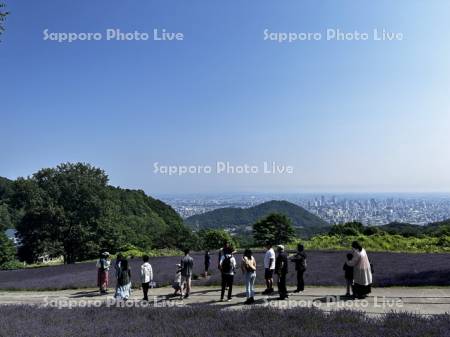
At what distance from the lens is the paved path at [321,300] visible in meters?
12.0

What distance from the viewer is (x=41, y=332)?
812 centimetres

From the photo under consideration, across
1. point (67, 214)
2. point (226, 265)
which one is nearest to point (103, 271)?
point (226, 265)

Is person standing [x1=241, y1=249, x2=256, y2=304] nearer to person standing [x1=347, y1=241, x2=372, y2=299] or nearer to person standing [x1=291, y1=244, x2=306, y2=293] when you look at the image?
person standing [x1=291, y1=244, x2=306, y2=293]

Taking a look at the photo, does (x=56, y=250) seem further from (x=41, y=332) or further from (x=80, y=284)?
(x=41, y=332)

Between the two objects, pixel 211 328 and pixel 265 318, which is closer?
pixel 211 328

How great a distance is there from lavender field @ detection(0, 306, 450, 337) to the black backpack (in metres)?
4.02

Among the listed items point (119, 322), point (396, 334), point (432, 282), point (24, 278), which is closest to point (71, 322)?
point (119, 322)

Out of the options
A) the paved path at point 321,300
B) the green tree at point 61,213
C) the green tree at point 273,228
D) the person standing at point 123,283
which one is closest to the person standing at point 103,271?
the paved path at point 321,300

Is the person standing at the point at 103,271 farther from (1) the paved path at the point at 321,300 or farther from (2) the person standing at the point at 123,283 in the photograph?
(2) the person standing at the point at 123,283

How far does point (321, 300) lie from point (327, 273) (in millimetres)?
4920

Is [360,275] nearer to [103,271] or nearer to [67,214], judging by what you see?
[103,271]

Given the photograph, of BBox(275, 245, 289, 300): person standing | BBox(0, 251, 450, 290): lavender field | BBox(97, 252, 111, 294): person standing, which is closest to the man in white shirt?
BBox(275, 245, 289, 300): person standing

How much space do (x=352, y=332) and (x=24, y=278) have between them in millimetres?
23859

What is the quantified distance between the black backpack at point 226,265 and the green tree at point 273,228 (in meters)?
30.6
